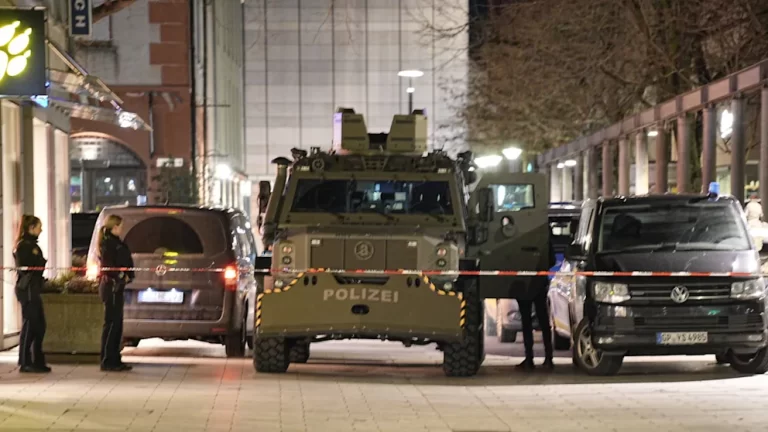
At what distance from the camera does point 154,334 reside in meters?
16.6

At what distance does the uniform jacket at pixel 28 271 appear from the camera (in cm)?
1434

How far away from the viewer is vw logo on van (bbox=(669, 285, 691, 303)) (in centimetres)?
1425

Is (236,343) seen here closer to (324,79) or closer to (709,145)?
(709,145)

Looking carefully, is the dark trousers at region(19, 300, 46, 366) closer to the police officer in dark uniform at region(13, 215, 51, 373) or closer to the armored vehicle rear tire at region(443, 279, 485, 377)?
the police officer in dark uniform at region(13, 215, 51, 373)

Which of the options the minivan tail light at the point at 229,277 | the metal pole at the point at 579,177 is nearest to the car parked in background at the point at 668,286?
the minivan tail light at the point at 229,277

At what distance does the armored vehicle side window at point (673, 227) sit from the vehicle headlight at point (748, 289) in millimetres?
549

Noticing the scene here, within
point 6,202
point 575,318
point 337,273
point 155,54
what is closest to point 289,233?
point 337,273

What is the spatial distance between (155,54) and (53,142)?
965 inches

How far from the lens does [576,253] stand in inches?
603

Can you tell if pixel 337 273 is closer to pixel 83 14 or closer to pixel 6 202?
pixel 6 202

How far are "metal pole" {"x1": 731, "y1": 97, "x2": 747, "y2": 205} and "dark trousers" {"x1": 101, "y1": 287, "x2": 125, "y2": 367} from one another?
32.5 feet

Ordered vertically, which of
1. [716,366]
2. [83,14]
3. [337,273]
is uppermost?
[83,14]

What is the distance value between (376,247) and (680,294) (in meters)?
3.16

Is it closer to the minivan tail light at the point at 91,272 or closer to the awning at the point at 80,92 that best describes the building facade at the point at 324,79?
the awning at the point at 80,92
